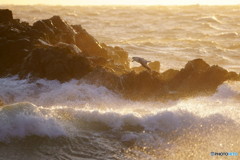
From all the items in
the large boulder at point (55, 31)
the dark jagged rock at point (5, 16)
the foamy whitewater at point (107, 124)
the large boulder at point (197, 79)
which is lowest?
the foamy whitewater at point (107, 124)

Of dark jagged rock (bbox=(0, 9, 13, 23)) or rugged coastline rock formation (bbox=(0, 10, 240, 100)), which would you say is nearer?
rugged coastline rock formation (bbox=(0, 10, 240, 100))

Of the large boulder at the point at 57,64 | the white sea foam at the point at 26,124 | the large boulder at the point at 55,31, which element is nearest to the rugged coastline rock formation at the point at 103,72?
the large boulder at the point at 57,64

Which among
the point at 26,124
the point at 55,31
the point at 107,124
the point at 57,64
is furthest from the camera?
the point at 55,31

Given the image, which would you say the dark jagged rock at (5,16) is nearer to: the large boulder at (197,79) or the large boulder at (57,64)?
the large boulder at (57,64)

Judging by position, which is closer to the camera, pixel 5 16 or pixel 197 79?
pixel 197 79

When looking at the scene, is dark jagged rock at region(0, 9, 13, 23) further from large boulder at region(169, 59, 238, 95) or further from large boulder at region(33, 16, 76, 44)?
large boulder at region(169, 59, 238, 95)

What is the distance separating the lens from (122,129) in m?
11.1

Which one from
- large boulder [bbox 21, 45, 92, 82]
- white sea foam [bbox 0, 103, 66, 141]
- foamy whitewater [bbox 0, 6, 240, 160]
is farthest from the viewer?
large boulder [bbox 21, 45, 92, 82]

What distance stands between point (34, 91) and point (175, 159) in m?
7.07

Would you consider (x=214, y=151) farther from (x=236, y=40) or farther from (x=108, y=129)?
(x=236, y=40)

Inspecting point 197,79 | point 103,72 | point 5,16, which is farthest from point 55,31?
point 197,79

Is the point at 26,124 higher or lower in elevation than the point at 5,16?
lower

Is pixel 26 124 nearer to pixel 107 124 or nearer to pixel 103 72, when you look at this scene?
pixel 107 124

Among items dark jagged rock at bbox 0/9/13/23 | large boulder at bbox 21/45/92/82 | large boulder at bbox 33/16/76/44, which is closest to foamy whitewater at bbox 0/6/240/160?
large boulder at bbox 21/45/92/82
